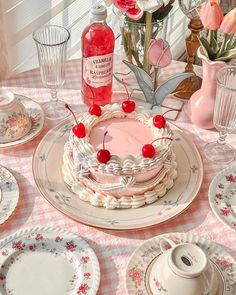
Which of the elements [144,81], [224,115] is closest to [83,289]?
[224,115]

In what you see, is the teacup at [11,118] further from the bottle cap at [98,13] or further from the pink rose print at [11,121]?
the bottle cap at [98,13]

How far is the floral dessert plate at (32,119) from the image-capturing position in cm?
147

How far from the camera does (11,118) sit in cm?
146

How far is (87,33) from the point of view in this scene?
1520 mm

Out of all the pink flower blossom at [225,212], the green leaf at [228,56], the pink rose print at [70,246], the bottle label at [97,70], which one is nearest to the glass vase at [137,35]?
the bottle label at [97,70]

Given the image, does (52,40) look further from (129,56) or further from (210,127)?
(210,127)

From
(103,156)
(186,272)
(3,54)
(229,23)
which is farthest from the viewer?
(3,54)

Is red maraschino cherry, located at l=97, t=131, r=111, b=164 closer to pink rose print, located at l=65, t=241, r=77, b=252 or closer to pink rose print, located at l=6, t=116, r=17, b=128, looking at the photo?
pink rose print, located at l=65, t=241, r=77, b=252

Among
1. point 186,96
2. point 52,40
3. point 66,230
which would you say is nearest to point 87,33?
point 52,40

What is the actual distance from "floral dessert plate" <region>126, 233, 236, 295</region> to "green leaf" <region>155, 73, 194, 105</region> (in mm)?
492

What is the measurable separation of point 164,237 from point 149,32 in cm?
60

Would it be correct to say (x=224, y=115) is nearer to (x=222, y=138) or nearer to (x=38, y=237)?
(x=222, y=138)

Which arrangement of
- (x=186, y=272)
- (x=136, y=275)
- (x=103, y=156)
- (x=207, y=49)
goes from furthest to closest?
1. (x=207, y=49)
2. (x=103, y=156)
3. (x=136, y=275)
4. (x=186, y=272)

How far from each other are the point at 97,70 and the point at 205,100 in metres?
0.30
